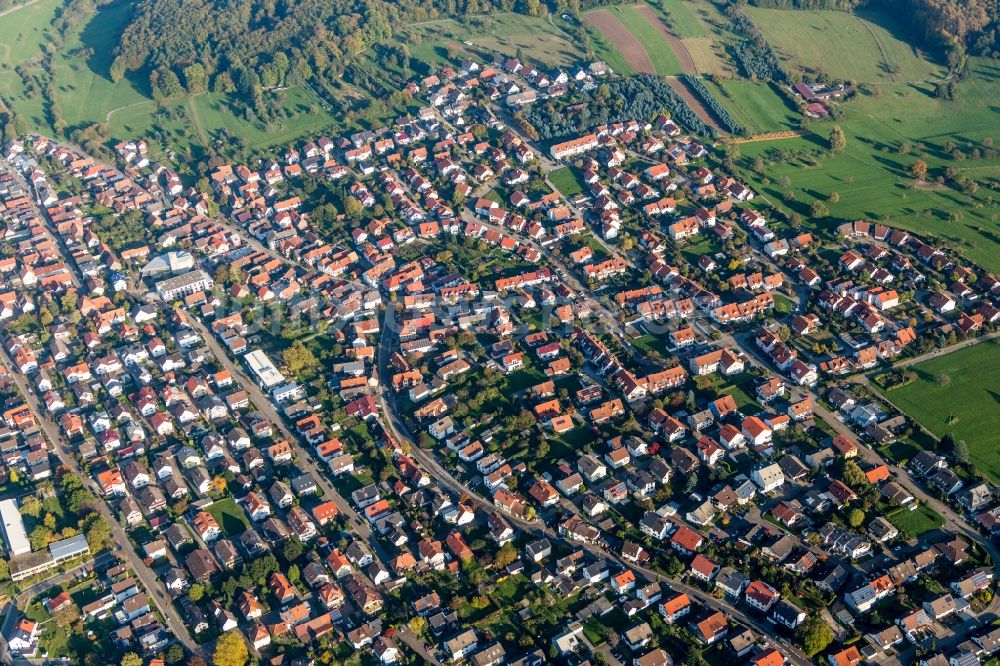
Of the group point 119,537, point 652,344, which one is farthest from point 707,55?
point 119,537

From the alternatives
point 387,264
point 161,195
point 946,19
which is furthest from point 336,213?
point 946,19

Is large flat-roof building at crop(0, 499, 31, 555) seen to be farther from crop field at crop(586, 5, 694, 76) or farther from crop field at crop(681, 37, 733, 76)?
crop field at crop(681, 37, 733, 76)

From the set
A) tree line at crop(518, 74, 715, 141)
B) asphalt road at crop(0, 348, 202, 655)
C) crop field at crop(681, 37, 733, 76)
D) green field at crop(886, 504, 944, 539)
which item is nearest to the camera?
asphalt road at crop(0, 348, 202, 655)

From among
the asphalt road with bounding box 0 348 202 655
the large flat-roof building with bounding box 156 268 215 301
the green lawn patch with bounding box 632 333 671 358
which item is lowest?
the asphalt road with bounding box 0 348 202 655

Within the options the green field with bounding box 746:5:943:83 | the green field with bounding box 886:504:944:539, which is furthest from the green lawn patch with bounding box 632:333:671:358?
the green field with bounding box 746:5:943:83

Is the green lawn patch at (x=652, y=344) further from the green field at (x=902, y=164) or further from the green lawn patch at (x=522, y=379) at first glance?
the green field at (x=902, y=164)

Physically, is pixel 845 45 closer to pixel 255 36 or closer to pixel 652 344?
pixel 652 344

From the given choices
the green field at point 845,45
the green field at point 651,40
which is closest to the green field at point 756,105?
the green field at point 651,40

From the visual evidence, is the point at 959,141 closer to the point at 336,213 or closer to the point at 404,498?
the point at 336,213
